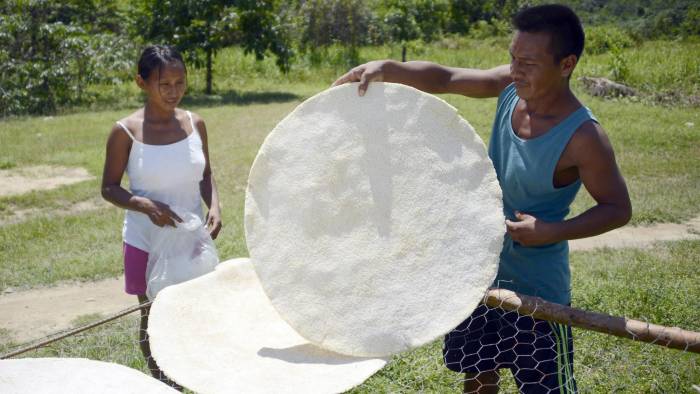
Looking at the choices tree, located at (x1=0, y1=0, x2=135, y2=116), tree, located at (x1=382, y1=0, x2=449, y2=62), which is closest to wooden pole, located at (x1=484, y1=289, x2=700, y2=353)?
tree, located at (x1=0, y1=0, x2=135, y2=116)

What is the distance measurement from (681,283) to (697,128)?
235 inches

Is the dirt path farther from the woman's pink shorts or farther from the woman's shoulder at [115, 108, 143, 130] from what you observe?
the woman's shoulder at [115, 108, 143, 130]

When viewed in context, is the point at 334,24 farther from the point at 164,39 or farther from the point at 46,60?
the point at 46,60

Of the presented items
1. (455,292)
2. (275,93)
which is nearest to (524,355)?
(455,292)

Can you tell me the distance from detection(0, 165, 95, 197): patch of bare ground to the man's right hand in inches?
232

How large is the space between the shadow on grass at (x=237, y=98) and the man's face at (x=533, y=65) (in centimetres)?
1137

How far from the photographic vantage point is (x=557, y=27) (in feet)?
5.83

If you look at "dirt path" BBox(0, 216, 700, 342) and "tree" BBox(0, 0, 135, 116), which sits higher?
"tree" BBox(0, 0, 135, 116)

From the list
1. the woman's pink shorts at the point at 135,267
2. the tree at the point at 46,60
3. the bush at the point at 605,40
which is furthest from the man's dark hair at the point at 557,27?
the bush at the point at 605,40

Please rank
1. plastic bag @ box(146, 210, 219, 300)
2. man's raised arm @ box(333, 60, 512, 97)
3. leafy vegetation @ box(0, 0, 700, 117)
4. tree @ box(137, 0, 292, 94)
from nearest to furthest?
1. man's raised arm @ box(333, 60, 512, 97)
2. plastic bag @ box(146, 210, 219, 300)
3. leafy vegetation @ box(0, 0, 700, 117)
4. tree @ box(137, 0, 292, 94)

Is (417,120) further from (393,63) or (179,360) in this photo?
(179,360)

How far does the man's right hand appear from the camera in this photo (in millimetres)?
1828

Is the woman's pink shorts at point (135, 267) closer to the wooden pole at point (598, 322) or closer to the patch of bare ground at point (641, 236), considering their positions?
the wooden pole at point (598, 322)

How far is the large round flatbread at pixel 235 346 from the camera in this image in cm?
166
